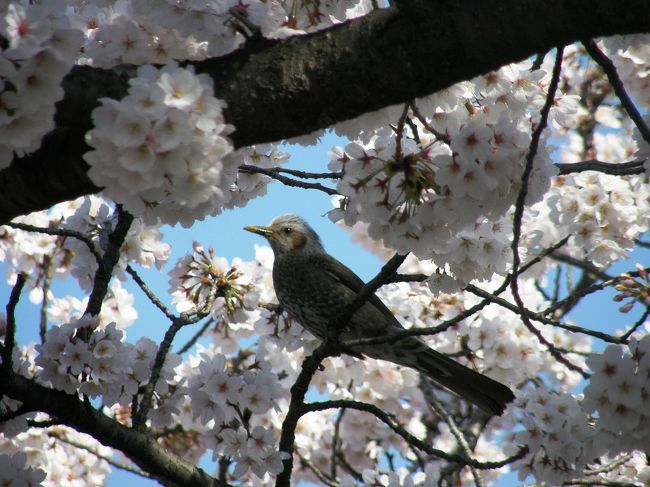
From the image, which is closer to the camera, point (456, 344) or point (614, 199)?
point (614, 199)

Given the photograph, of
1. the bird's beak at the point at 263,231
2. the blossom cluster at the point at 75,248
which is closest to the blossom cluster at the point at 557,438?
the blossom cluster at the point at 75,248

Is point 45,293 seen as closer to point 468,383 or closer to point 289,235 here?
point 289,235

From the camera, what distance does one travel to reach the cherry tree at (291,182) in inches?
61.6

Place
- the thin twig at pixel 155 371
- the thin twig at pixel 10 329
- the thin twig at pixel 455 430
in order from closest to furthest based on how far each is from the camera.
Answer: the thin twig at pixel 10 329, the thin twig at pixel 155 371, the thin twig at pixel 455 430

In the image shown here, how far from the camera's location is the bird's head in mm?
5039

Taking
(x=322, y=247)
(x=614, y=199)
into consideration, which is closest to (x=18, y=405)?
(x=322, y=247)

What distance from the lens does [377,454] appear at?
6.01m

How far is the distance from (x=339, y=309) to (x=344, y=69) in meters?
2.81

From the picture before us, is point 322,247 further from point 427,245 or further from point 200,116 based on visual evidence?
point 200,116

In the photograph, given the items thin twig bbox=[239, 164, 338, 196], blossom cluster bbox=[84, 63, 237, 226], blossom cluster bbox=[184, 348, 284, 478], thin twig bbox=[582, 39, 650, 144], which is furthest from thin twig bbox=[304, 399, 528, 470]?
blossom cluster bbox=[84, 63, 237, 226]

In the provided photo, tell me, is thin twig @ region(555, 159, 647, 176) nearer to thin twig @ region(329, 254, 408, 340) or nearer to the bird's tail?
thin twig @ region(329, 254, 408, 340)

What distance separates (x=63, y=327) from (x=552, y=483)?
201 centimetres

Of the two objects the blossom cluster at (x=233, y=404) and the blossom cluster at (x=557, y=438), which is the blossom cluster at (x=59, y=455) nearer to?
the blossom cluster at (x=233, y=404)

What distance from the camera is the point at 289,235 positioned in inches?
201
